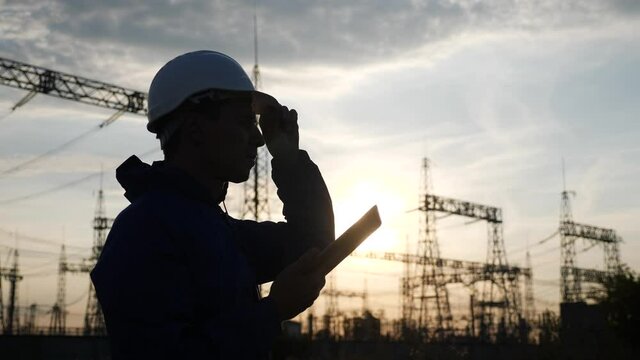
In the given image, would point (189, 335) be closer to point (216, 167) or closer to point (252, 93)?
point (216, 167)

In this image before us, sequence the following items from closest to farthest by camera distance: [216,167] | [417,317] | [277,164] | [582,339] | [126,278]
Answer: [126,278] → [216,167] → [277,164] → [582,339] → [417,317]

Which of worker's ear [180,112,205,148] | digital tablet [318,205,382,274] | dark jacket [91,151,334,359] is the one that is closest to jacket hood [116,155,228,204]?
dark jacket [91,151,334,359]

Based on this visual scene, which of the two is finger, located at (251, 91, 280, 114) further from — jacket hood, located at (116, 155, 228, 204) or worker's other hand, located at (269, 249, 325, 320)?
worker's other hand, located at (269, 249, 325, 320)

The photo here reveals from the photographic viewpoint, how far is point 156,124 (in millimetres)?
2863

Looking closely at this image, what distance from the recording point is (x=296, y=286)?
2307 millimetres

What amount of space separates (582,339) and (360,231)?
46.9 meters

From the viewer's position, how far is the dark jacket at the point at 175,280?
7.17ft

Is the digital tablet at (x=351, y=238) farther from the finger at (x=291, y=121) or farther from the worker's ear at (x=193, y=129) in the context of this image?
the finger at (x=291, y=121)

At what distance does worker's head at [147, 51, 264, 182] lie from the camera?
2723mm

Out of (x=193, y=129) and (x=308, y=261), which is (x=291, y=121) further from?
(x=308, y=261)

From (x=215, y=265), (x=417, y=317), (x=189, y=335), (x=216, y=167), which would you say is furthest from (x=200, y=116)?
(x=417, y=317)

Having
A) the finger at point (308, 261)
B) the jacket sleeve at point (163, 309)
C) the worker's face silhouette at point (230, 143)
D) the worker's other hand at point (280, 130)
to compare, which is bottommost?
the jacket sleeve at point (163, 309)

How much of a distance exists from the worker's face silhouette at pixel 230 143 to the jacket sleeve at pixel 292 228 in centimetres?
34

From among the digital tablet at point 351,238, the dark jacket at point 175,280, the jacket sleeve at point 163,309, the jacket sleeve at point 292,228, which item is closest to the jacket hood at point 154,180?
the dark jacket at point 175,280
